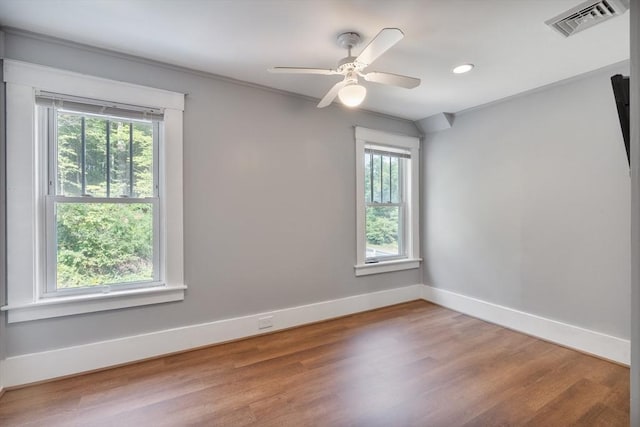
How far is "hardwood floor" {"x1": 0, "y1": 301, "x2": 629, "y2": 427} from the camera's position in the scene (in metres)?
1.83

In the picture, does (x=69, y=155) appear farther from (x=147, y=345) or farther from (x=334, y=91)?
(x=334, y=91)

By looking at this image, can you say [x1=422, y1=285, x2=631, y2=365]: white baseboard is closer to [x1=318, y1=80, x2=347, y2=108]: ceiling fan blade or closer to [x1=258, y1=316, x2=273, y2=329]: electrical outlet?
[x1=258, y1=316, x2=273, y2=329]: electrical outlet

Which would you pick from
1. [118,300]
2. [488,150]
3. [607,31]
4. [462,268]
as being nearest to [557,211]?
[488,150]

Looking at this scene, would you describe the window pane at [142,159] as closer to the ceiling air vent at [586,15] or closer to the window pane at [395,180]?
the window pane at [395,180]

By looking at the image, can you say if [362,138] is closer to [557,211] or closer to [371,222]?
[371,222]

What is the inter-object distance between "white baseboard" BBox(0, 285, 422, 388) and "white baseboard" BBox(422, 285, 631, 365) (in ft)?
4.27

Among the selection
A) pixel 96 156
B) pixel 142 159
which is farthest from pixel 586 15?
pixel 96 156

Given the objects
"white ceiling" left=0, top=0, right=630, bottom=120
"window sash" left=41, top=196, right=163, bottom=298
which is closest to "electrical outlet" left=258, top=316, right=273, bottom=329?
"window sash" left=41, top=196, right=163, bottom=298

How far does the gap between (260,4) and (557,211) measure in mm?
3108

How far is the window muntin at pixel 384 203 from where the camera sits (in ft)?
12.6

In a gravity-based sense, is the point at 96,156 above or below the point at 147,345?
above

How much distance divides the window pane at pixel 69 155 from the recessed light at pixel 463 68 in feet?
10.3

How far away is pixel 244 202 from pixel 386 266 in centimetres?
202

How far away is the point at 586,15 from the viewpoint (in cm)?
185
